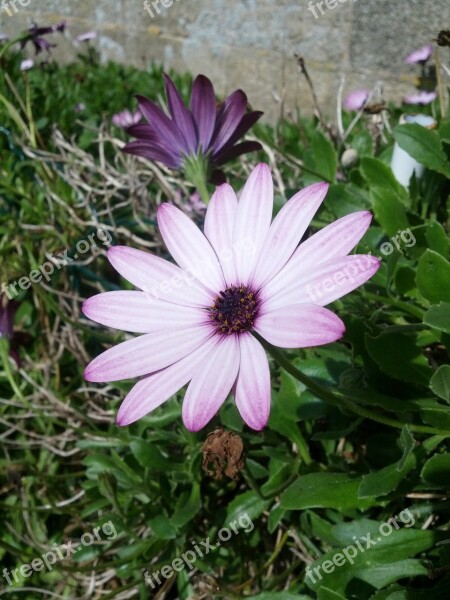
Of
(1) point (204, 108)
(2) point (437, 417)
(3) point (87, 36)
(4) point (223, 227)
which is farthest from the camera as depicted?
(3) point (87, 36)

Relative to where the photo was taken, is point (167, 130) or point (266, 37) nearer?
point (167, 130)

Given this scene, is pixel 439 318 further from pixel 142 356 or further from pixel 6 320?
pixel 6 320

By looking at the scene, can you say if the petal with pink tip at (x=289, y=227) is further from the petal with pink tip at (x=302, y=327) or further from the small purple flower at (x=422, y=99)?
the small purple flower at (x=422, y=99)

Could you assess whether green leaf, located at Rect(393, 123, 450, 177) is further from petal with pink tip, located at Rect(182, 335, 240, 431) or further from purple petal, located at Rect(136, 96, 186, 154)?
petal with pink tip, located at Rect(182, 335, 240, 431)

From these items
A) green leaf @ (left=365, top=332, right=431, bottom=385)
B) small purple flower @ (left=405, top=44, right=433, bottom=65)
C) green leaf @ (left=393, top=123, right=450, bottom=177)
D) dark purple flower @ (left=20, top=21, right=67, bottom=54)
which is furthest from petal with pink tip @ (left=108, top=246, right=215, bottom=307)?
small purple flower @ (left=405, top=44, right=433, bottom=65)

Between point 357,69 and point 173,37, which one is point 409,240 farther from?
point 173,37

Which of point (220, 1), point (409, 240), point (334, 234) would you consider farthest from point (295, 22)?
point (334, 234)

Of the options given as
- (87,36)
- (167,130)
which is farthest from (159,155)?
(87,36)

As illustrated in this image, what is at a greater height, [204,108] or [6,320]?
[204,108]
